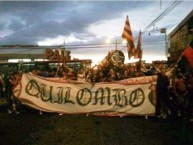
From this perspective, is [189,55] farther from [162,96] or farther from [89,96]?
[89,96]

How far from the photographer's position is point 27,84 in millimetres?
14852

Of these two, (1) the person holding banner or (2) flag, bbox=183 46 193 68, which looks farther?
(1) the person holding banner

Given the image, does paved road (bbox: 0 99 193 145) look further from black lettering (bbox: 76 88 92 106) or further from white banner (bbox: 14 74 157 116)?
black lettering (bbox: 76 88 92 106)

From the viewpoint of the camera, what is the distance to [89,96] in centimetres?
1431

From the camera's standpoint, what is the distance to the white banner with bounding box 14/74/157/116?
45.4 feet

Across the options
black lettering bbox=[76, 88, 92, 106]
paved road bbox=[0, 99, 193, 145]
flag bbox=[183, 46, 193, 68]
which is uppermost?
flag bbox=[183, 46, 193, 68]

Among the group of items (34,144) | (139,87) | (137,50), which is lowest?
(34,144)

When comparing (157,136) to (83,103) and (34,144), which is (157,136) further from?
(83,103)

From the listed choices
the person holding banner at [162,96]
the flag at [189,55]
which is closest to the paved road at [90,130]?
the person holding banner at [162,96]

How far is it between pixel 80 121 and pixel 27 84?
10.7ft

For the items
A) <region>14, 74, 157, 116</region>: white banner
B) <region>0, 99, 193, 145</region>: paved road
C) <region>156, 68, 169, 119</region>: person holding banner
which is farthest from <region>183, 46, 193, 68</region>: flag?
<region>14, 74, 157, 116</region>: white banner

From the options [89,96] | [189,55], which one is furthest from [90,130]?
[189,55]

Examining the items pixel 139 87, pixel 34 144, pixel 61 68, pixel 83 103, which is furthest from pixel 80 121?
pixel 61 68

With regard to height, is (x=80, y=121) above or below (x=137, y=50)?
below
